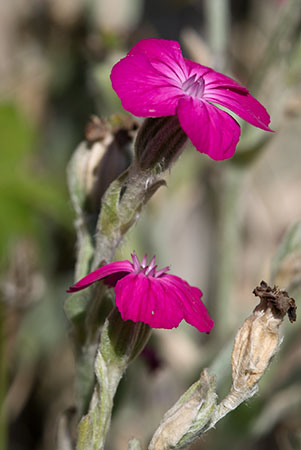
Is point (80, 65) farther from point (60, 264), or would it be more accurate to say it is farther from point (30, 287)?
point (30, 287)

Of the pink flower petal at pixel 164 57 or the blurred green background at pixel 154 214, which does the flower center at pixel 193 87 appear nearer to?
the pink flower petal at pixel 164 57

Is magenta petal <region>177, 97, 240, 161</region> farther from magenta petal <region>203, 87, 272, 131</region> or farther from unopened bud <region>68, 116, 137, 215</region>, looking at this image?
unopened bud <region>68, 116, 137, 215</region>

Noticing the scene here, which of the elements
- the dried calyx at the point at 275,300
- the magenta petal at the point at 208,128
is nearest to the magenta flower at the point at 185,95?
the magenta petal at the point at 208,128

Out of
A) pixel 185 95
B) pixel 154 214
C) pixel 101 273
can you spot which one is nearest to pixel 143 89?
pixel 185 95

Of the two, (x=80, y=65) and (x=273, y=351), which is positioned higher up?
(x=80, y=65)

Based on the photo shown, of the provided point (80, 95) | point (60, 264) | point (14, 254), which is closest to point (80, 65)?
point (80, 95)
